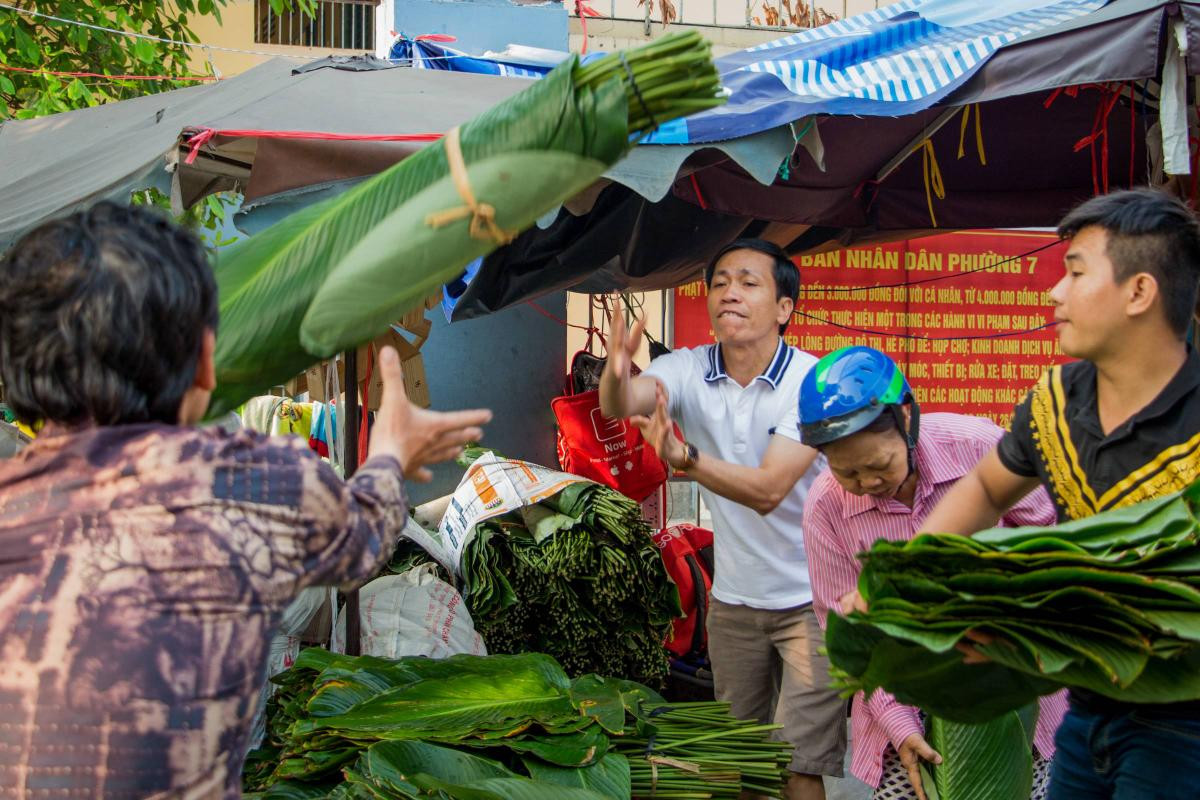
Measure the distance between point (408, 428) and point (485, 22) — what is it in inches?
201

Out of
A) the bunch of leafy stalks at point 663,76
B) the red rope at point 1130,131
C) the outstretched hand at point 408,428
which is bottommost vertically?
the outstretched hand at point 408,428

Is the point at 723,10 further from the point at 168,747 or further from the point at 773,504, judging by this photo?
the point at 168,747

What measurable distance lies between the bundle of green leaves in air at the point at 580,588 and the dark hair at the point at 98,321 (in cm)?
282

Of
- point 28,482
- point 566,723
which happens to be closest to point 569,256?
point 566,723

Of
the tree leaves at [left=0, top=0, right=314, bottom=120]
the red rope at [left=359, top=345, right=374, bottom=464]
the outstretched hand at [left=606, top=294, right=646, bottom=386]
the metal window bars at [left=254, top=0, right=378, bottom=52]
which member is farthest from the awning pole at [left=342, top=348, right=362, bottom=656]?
the metal window bars at [left=254, top=0, right=378, bottom=52]

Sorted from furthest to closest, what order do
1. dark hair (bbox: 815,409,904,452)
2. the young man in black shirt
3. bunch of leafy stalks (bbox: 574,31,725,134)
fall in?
dark hair (bbox: 815,409,904,452)
the young man in black shirt
bunch of leafy stalks (bbox: 574,31,725,134)

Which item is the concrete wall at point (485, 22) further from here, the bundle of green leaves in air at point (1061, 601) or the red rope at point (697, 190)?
the bundle of green leaves in air at point (1061, 601)

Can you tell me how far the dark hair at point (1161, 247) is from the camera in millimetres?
1976

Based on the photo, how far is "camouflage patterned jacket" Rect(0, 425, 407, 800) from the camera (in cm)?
131

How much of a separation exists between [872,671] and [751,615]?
158cm

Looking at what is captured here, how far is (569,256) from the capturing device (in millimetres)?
4738

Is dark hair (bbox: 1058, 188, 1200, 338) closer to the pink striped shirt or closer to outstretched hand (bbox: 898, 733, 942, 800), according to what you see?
the pink striped shirt

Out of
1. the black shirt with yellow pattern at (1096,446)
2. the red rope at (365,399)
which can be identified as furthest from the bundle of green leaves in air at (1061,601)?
the red rope at (365,399)

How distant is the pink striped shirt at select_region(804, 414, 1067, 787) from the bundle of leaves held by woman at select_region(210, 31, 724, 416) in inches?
54.1
